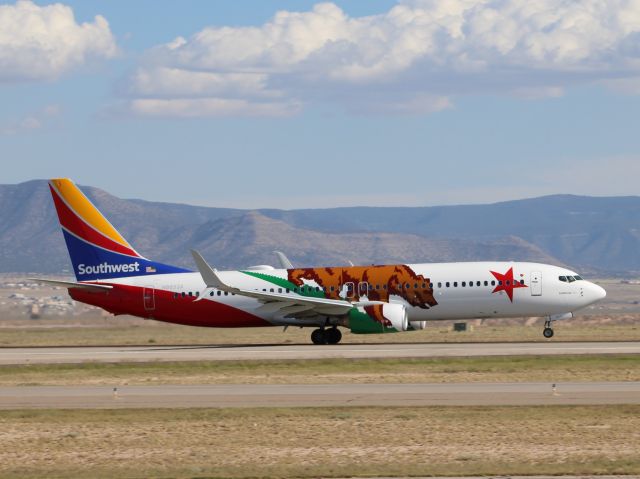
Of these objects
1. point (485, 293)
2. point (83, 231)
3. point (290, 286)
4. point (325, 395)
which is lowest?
point (325, 395)

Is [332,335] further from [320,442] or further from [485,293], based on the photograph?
[320,442]

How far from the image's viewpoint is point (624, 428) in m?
26.7

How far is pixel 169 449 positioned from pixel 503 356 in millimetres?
22036

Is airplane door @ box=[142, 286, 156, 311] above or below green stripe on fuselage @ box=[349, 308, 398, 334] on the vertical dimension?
above

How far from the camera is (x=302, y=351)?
51.3 m

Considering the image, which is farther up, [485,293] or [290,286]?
[290,286]

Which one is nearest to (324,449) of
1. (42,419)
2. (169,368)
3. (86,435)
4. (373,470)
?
(373,470)

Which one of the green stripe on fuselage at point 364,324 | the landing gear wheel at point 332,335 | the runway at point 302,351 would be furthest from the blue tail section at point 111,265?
the green stripe on fuselage at point 364,324

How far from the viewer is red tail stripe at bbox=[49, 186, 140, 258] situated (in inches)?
2335

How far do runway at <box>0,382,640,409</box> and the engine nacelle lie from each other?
55.8 ft

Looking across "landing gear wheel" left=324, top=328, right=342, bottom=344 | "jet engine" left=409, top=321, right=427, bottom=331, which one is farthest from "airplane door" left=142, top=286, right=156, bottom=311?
"jet engine" left=409, top=321, right=427, bottom=331

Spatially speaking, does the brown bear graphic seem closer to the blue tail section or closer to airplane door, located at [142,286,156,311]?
airplane door, located at [142,286,156,311]

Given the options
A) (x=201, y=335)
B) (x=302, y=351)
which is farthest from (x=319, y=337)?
(x=201, y=335)

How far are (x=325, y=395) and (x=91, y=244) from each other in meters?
28.0
